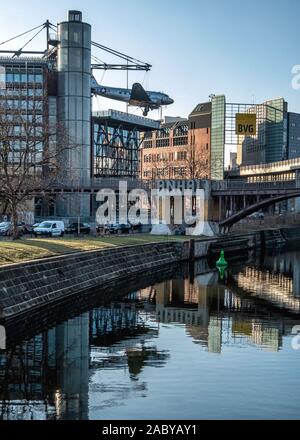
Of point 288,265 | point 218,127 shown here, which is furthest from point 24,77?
point 218,127

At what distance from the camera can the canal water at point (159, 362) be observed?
20.2 metres

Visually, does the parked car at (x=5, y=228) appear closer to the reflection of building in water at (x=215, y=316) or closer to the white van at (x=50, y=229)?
the white van at (x=50, y=229)

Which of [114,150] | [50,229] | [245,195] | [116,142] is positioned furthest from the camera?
[116,142]

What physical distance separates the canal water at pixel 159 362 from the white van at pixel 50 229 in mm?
29140

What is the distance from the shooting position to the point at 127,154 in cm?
14888

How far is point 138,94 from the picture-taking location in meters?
136

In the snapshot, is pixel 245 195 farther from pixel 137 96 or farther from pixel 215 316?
pixel 137 96

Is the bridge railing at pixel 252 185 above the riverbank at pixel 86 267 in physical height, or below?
above

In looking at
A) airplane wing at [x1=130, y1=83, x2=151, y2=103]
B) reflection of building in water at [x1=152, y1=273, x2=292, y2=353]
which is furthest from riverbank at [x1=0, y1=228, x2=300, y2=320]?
airplane wing at [x1=130, y1=83, x2=151, y2=103]

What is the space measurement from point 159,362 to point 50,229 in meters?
47.7

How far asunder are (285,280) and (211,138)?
11778cm

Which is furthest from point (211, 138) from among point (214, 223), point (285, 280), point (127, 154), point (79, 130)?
point (285, 280)

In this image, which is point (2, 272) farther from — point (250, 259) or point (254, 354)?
point (250, 259)

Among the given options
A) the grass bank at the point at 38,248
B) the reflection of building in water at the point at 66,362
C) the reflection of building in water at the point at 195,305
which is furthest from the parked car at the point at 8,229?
the reflection of building in water at the point at 66,362
